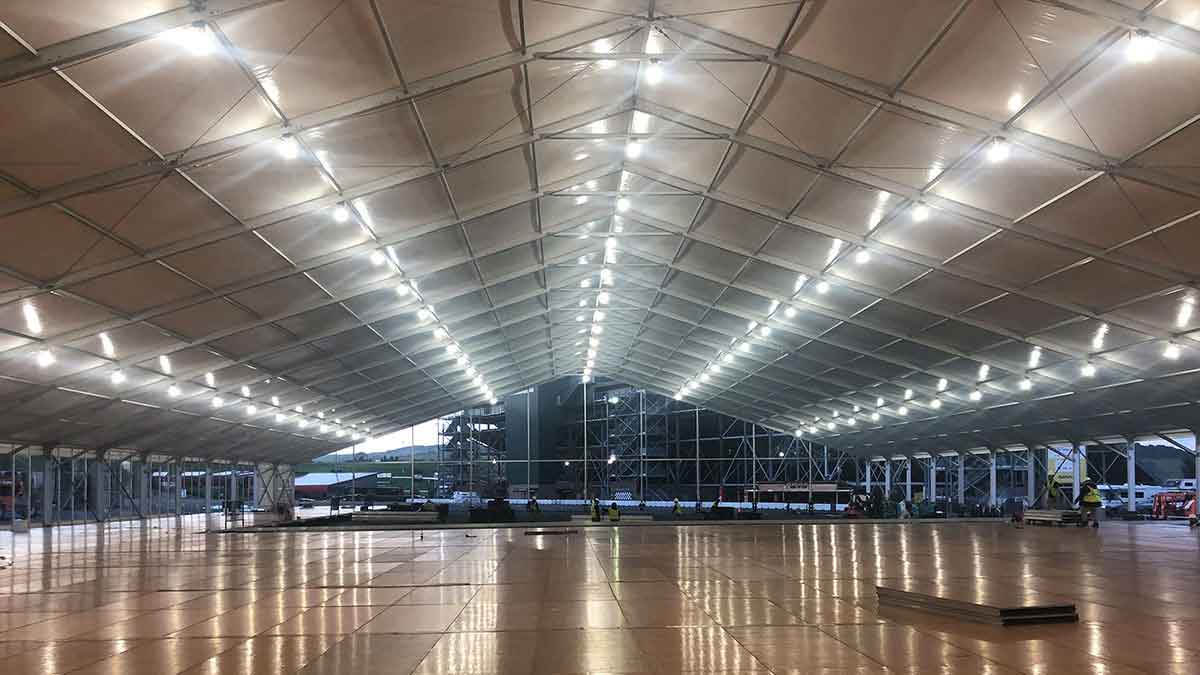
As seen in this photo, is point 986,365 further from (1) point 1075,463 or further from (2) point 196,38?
(2) point 196,38

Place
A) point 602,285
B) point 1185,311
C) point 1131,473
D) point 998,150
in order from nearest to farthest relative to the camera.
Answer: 1. point 998,150
2. point 1185,311
3. point 602,285
4. point 1131,473

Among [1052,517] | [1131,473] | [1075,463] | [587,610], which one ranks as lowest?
[1052,517]

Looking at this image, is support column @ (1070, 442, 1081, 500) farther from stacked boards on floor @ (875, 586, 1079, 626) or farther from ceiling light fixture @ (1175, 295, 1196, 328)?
stacked boards on floor @ (875, 586, 1079, 626)

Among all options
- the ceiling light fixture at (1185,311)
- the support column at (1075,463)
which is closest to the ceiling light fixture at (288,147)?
the ceiling light fixture at (1185,311)

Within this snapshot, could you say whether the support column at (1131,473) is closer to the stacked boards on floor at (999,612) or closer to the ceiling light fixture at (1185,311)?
the ceiling light fixture at (1185,311)

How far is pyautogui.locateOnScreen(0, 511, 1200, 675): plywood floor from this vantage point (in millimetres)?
9875

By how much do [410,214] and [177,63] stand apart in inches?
417

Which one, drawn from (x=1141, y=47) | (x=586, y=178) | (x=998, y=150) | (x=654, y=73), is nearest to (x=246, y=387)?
(x=586, y=178)

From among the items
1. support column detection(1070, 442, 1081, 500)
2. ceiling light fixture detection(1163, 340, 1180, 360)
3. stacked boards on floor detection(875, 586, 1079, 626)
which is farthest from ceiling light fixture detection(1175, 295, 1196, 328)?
support column detection(1070, 442, 1081, 500)

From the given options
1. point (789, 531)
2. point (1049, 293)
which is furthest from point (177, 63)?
point (789, 531)

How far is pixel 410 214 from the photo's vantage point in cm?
2525

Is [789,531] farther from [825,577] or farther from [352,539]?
[825,577]

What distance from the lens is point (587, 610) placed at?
43.8ft

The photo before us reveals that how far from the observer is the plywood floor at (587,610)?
9.88m
